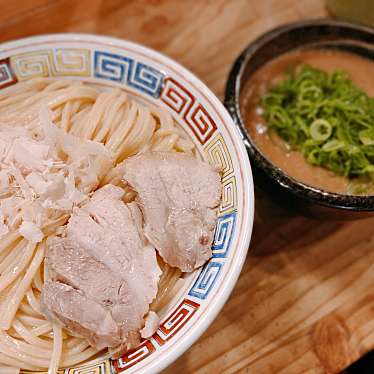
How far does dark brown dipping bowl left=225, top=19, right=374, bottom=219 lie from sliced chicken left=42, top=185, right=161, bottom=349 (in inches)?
27.6

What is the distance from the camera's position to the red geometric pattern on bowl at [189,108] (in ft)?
7.38

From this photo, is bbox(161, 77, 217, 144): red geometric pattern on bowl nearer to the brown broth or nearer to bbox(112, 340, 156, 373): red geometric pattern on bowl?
the brown broth

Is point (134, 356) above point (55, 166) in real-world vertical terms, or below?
below

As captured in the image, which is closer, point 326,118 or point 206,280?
point 206,280

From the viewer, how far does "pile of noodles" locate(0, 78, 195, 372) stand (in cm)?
193

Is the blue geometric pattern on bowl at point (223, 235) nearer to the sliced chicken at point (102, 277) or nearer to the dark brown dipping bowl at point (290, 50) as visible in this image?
the sliced chicken at point (102, 277)

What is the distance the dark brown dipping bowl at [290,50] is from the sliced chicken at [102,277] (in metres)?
0.70

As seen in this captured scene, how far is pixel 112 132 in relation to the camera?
91.9 inches

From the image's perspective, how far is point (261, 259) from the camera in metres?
2.52

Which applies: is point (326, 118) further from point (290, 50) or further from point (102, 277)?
point (102, 277)

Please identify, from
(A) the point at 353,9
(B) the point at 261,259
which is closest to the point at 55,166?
(B) the point at 261,259

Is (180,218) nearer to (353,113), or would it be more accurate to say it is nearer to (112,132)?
(112,132)

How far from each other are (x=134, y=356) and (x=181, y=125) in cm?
109

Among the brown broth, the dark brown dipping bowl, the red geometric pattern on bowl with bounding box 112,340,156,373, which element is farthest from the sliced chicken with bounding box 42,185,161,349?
the brown broth
